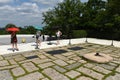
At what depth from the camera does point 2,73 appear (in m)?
5.57

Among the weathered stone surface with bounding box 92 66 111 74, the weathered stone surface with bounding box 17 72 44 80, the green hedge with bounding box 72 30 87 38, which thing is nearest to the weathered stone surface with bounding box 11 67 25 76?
the weathered stone surface with bounding box 17 72 44 80

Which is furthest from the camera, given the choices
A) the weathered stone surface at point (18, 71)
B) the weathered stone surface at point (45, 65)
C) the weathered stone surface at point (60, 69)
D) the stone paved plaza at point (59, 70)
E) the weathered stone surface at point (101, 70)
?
the weathered stone surface at point (45, 65)

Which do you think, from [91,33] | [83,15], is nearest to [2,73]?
[91,33]

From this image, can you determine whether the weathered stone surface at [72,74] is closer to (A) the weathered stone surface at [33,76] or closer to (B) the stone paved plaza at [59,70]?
(B) the stone paved plaza at [59,70]

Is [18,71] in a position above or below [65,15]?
below

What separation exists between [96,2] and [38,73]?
69.5ft

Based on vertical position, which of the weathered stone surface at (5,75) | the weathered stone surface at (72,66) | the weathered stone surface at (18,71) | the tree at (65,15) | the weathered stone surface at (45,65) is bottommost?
the weathered stone surface at (5,75)

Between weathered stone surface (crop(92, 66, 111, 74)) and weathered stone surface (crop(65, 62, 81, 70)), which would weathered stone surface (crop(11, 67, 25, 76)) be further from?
weathered stone surface (crop(92, 66, 111, 74))

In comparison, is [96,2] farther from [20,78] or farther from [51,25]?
[20,78]

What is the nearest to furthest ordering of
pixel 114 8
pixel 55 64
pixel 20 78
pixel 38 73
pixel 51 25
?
pixel 20 78
pixel 38 73
pixel 55 64
pixel 114 8
pixel 51 25

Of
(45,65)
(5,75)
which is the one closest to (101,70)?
(45,65)

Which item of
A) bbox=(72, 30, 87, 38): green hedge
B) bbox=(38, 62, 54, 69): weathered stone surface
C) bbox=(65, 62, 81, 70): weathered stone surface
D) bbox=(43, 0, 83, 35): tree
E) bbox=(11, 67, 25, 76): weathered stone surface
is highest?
bbox=(43, 0, 83, 35): tree

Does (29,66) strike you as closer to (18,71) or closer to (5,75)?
(18,71)

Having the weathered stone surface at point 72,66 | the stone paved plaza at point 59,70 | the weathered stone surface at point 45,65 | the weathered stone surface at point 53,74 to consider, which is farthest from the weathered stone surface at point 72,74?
the weathered stone surface at point 45,65
